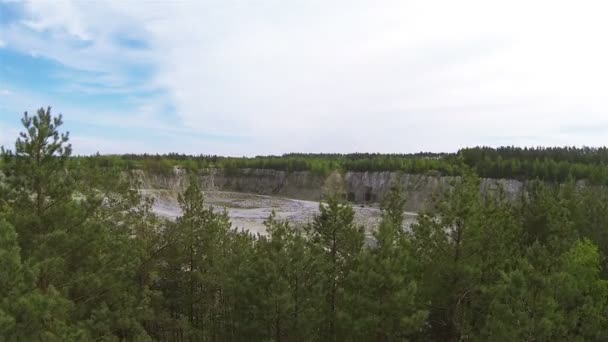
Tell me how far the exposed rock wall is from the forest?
A: 68.9 meters

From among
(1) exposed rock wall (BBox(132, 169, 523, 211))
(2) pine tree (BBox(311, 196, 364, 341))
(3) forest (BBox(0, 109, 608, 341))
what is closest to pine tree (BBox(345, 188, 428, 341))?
(3) forest (BBox(0, 109, 608, 341))

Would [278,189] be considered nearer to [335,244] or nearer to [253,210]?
[253,210]

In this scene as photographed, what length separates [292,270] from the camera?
15.2 metres

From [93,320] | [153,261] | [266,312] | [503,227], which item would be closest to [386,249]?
[266,312]

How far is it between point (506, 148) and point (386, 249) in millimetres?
99347

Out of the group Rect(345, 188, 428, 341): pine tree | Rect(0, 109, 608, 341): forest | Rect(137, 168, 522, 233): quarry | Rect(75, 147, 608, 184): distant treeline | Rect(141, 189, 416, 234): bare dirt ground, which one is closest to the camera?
Rect(0, 109, 608, 341): forest

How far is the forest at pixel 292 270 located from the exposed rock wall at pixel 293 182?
68.9 meters

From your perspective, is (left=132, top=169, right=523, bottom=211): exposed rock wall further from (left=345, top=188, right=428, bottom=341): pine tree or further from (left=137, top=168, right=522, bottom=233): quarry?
(left=345, top=188, right=428, bottom=341): pine tree

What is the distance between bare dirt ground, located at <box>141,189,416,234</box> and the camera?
203 feet

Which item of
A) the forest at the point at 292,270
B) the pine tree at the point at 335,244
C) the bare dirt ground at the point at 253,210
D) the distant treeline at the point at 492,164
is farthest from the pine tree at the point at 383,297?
the distant treeline at the point at 492,164

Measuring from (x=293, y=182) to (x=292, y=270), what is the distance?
4163 inches

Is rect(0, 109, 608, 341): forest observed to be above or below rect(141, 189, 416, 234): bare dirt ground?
above

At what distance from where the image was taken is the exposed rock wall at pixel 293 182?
95438 mm

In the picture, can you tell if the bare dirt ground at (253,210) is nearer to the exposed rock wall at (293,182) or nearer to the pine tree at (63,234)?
the exposed rock wall at (293,182)
